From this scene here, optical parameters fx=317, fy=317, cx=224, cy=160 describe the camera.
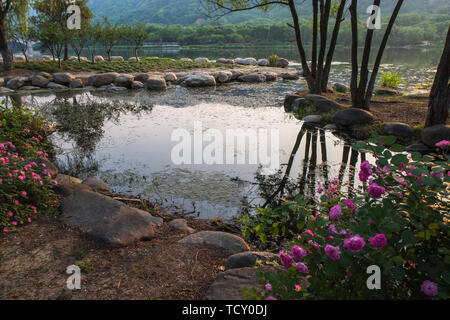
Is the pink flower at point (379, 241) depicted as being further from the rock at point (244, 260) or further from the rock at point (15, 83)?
the rock at point (15, 83)

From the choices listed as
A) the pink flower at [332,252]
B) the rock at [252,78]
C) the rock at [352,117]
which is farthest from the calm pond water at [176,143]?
the rock at [252,78]

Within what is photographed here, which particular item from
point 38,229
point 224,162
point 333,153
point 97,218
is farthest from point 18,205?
point 333,153

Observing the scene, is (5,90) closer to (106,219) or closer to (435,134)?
(106,219)

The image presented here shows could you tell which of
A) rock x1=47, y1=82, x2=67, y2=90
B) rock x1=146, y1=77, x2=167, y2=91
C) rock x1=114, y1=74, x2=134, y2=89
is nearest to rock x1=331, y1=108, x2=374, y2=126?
rock x1=146, y1=77, x2=167, y2=91

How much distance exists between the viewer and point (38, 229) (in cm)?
418

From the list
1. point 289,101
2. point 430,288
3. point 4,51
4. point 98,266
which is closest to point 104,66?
point 4,51

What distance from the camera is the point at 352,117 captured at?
10.9m

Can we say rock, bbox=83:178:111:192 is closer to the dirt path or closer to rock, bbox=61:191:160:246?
rock, bbox=61:191:160:246

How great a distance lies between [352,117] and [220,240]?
27.5 feet

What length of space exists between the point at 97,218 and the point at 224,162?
155 inches

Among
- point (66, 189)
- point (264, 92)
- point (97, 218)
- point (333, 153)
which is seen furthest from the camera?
point (264, 92)

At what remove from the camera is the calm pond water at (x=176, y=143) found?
6277 mm
